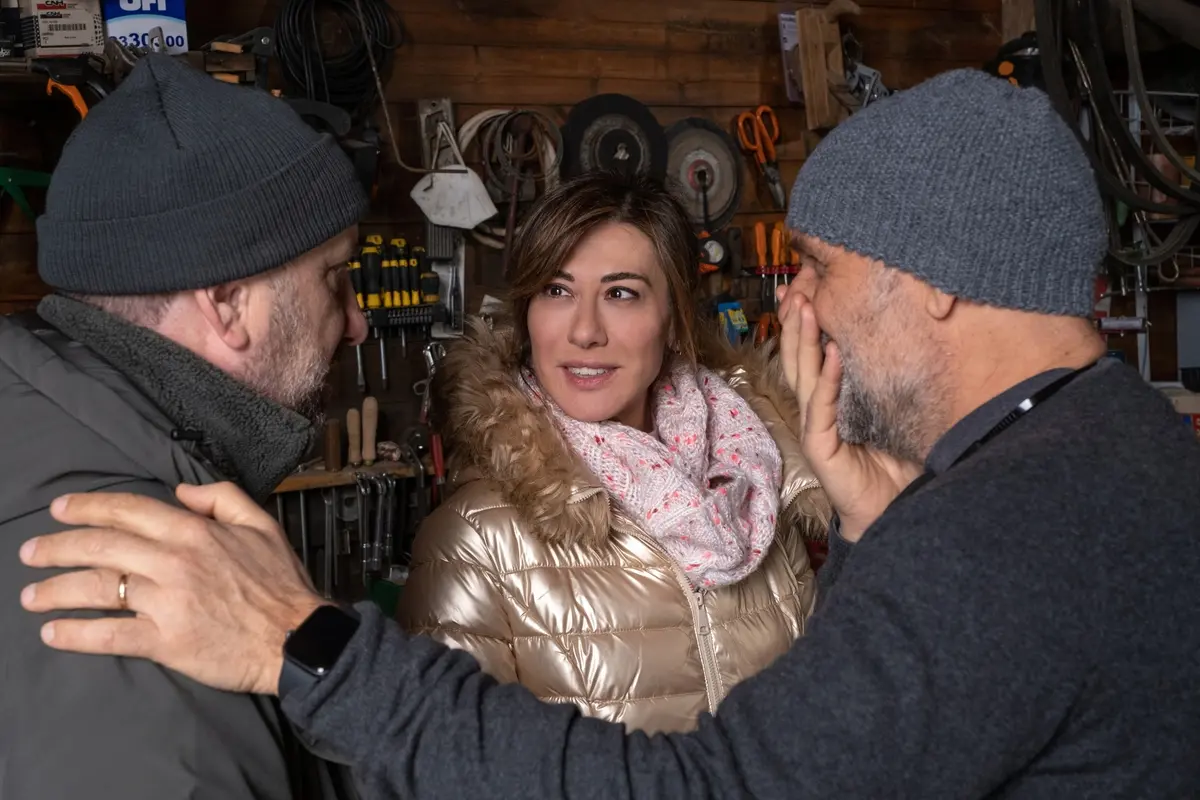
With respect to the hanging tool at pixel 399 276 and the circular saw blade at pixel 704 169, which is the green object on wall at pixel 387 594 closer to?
the hanging tool at pixel 399 276

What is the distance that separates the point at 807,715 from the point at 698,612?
0.93 m

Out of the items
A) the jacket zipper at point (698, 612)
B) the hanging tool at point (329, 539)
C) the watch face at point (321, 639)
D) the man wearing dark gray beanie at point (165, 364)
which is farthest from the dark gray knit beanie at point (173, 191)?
the hanging tool at point (329, 539)

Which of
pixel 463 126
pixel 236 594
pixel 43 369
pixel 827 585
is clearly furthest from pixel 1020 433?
pixel 463 126

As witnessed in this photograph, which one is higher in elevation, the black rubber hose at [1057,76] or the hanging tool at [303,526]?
the black rubber hose at [1057,76]

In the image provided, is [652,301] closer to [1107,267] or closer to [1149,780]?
[1149,780]

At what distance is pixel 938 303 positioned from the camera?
1264 mm

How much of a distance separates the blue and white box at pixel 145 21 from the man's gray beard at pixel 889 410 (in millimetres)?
2129

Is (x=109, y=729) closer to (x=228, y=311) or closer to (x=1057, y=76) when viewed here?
(x=228, y=311)

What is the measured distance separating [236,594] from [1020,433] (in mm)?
793

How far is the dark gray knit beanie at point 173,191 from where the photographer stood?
1.13 m

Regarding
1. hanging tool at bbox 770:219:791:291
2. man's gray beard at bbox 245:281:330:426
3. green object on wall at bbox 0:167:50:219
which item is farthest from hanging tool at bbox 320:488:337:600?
man's gray beard at bbox 245:281:330:426

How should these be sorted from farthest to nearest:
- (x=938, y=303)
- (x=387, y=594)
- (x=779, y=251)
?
(x=779, y=251) → (x=387, y=594) → (x=938, y=303)

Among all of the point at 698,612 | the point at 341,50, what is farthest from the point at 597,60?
the point at 698,612

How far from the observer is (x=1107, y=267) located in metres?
4.03
